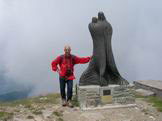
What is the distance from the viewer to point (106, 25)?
9055mm

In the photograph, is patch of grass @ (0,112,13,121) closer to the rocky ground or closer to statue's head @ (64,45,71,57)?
the rocky ground

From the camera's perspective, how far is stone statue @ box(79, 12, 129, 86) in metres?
9.00

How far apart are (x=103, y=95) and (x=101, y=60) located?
119 cm

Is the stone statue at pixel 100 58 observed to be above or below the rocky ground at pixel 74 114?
above

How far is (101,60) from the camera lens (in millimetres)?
9023

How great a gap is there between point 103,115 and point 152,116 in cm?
154

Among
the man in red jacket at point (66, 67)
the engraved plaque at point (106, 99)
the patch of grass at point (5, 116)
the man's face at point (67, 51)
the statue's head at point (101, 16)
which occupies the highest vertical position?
the statue's head at point (101, 16)

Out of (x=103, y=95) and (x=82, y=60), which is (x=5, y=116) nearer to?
(x=82, y=60)

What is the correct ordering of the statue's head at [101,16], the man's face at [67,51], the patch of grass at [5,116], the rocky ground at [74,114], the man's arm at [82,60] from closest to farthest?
the patch of grass at [5,116] → the rocky ground at [74,114] → the man's face at [67,51] → the man's arm at [82,60] → the statue's head at [101,16]

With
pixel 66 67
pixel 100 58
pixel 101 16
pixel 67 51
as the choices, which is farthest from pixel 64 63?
pixel 101 16

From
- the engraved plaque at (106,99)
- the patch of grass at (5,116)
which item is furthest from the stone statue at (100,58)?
the patch of grass at (5,116)

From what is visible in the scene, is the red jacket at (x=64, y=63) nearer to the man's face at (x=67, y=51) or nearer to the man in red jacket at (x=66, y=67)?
the man in red jacket at (x=66, y=67)

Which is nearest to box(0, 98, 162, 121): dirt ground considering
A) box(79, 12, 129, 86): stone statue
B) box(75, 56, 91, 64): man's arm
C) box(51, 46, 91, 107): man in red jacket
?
box(51, 46, 91, 107): man in red jacket

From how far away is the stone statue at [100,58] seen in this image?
29.5ft
